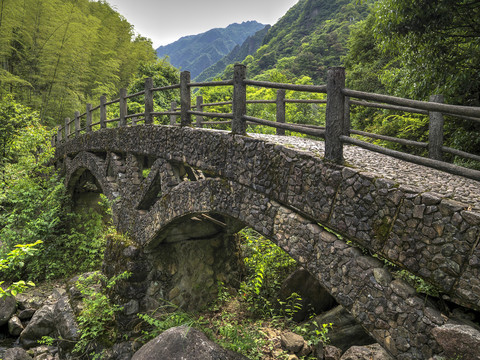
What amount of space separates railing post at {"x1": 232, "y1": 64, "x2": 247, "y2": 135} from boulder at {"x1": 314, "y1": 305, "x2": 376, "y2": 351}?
441cm

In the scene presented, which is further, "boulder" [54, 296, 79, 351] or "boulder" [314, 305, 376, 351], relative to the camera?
"boulder" [54, 296, 79, 351]

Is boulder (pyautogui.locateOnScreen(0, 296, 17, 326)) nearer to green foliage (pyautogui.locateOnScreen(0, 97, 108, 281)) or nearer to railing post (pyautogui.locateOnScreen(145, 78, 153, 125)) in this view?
green foliage (pyautogui.locateOnScreen(0, 97, 108, 281))

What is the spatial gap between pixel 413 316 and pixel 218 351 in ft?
11.3

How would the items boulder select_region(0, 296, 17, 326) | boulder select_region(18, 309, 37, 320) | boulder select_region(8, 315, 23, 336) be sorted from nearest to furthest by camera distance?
boulder select_region(8, 315, 23, 336), boulder select_region(0, 296, 17, 326), boulder select_region(18, 309, 37, 320)

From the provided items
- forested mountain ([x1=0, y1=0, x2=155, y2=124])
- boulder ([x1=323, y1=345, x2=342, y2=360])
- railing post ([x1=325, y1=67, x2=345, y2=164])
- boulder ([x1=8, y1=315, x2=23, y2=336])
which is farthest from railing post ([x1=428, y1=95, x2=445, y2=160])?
forested mountain ([x1=0, y1=0, x2=155, y2=124])

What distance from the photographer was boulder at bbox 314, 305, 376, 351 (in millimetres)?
5938

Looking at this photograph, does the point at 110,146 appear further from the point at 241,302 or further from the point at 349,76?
the point at 349,76

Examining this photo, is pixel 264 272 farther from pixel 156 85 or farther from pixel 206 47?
pixel 206 47

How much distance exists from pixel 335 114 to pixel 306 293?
5.28 meters

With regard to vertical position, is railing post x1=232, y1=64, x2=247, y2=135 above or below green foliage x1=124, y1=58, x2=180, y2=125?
below

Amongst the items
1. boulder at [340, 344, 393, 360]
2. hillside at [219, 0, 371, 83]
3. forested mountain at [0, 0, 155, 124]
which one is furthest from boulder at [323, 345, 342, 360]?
hillside at [219, 0, 371, 83]

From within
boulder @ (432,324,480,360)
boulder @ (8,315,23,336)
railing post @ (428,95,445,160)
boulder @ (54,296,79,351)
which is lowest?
boulder @ (8,315,23,336)

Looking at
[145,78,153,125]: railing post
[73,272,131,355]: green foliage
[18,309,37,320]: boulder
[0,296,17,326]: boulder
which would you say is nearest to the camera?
[73,272,131,355]: green foliage

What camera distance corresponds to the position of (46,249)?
11.6m
